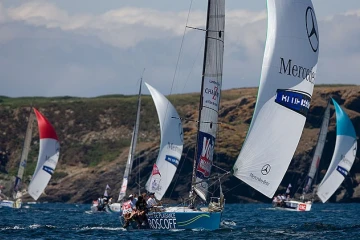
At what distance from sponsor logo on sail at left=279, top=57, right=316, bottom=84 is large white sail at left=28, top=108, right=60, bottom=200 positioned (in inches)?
1670

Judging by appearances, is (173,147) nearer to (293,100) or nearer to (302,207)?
(302,207)

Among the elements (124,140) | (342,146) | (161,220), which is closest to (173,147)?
(342,146)

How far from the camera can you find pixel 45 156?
73.4 m

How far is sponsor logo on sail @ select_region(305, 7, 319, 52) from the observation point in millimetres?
33125

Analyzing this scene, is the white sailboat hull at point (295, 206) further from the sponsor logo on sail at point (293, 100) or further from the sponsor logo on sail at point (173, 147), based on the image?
the sponsor logo on sail at point (293, 100)

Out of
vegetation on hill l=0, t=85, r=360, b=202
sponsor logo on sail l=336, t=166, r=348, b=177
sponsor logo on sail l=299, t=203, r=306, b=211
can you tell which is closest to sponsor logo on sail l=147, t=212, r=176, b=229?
sponsor logo on sail l=299, t=203, r=306, b=211

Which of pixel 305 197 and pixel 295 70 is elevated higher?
pixel 295 70

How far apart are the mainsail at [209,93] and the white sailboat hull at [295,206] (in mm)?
34492

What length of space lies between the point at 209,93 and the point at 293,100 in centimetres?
672

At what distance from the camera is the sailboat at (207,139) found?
3866 centimetres

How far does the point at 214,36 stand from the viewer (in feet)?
128

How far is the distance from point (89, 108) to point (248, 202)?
52597 millimetres

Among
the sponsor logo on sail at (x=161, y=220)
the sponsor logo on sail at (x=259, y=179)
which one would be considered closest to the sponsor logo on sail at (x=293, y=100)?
the sponsor logo on sail at (x=259, y=179)

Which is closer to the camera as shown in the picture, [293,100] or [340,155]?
[293,100]
